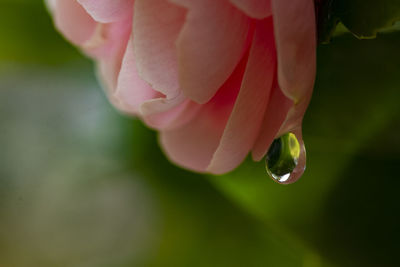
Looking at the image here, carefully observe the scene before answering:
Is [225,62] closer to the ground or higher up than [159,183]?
higher up

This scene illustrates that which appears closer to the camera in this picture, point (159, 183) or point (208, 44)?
point (208, 44)

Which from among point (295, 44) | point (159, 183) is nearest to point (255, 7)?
point (295, 44)

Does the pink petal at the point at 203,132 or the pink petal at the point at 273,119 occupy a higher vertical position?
the pink petal at the point at 273,119

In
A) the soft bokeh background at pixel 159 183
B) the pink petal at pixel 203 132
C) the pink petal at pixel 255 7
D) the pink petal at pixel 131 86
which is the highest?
the pink petal at pixel 255 7

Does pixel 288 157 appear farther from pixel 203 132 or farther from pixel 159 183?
pixel 159 183

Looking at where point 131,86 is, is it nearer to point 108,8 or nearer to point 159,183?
A: point 108,8

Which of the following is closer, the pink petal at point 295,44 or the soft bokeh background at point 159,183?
the pink petal at point 295,44
